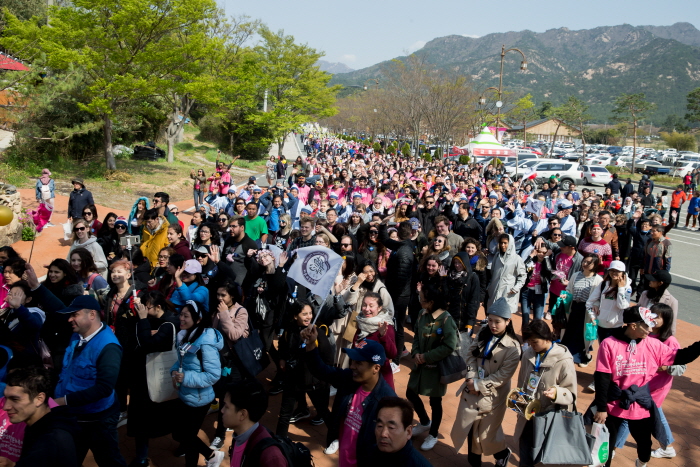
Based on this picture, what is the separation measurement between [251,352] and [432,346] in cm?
164

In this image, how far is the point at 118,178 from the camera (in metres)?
20.3

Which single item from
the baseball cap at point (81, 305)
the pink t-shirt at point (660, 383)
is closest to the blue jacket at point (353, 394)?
the baseball cap at point (81, 305)

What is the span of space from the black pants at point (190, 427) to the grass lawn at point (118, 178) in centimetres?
1435

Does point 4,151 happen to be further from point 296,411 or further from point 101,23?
point 296,411

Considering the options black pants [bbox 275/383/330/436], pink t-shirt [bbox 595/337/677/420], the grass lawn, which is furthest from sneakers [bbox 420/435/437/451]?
the grass lawn

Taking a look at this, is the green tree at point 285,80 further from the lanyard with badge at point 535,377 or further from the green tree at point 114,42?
the lanyard with badge at point 535,377

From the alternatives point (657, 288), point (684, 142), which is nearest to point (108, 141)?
point (657, 288)

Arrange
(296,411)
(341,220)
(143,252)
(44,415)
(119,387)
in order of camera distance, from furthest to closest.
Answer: (341,220) → (143,252) → (296,411) → (119,387) → (44,415)

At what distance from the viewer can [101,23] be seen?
18.8m

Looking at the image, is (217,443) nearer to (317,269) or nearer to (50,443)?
(317,269)

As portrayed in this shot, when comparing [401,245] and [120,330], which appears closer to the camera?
[120,330]

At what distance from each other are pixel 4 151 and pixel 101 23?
6.48 metres

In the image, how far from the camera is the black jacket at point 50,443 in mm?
2562

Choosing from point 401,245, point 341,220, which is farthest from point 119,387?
point 341,220
